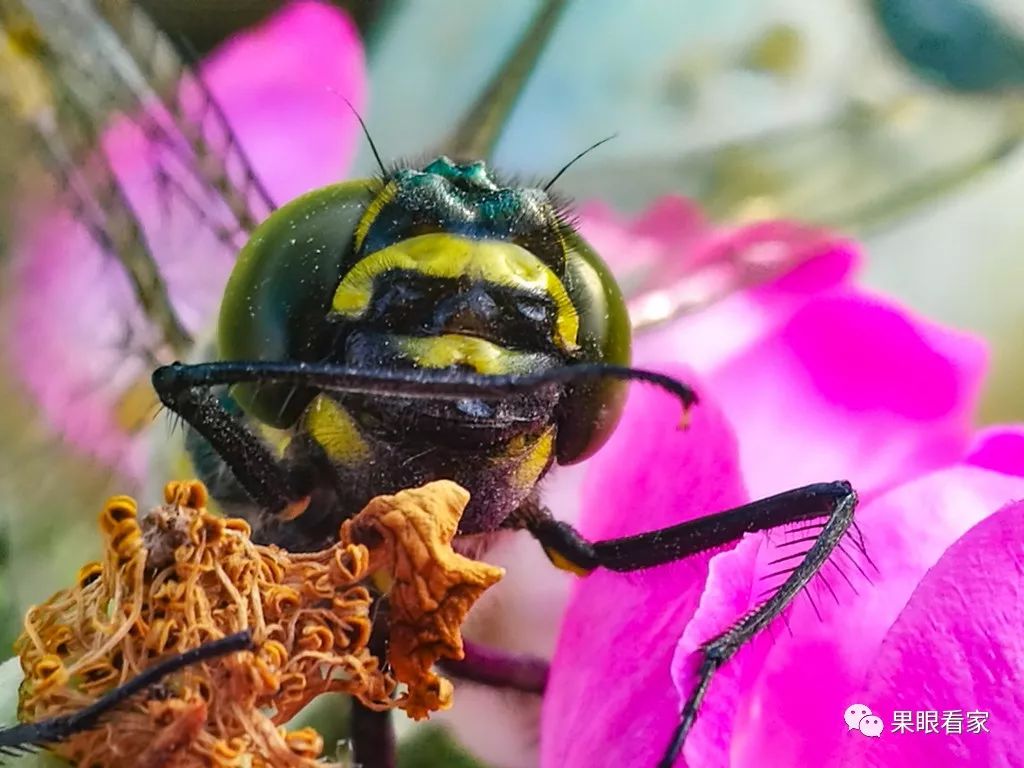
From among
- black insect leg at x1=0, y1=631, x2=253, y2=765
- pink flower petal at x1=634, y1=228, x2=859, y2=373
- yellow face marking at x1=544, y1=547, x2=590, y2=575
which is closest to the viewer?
black insect leg at x1=0, y1=631, x2=253, y2=765

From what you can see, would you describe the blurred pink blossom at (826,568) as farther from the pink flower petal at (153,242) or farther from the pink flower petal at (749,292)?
the pink flower petal at (153,242)

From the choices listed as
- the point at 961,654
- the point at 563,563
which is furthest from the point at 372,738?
the point at 961,654

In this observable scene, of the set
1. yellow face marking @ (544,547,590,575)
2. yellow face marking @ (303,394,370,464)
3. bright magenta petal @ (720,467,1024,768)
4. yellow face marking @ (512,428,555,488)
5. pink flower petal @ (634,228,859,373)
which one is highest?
yellow face marking @ (303,394,370,464)

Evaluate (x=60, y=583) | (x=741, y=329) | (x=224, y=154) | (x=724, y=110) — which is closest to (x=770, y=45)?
(x=724, y=110)

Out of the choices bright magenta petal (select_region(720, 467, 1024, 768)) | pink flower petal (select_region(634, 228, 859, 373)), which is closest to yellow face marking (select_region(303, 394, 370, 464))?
bright magenta petal (select_region(720, 467, 1024, 768))

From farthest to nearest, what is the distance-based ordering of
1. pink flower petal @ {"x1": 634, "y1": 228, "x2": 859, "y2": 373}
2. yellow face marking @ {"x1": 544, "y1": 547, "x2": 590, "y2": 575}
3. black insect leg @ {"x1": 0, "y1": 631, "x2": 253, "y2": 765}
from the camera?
pink flower petal @ {"x1": 634, "y1": 228, "x2": 859, "y2": 373} → yellow face marking @ {"x1": 544, "y1": 547, "x2": 590, "y2": 575} → black insect leg @ {"x1": 0, "y1": 631, "x2": 253, "y2": 765}

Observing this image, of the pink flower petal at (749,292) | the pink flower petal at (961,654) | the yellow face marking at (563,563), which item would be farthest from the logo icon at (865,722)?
the pink flower petal at (749,292)

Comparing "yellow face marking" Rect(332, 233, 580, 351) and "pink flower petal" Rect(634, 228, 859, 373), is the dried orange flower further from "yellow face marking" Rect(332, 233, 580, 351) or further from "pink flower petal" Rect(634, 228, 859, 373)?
"pink flower petal" Rect(634, 228, 859, 373)

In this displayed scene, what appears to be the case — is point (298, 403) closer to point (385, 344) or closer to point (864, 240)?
point (385, 344)
